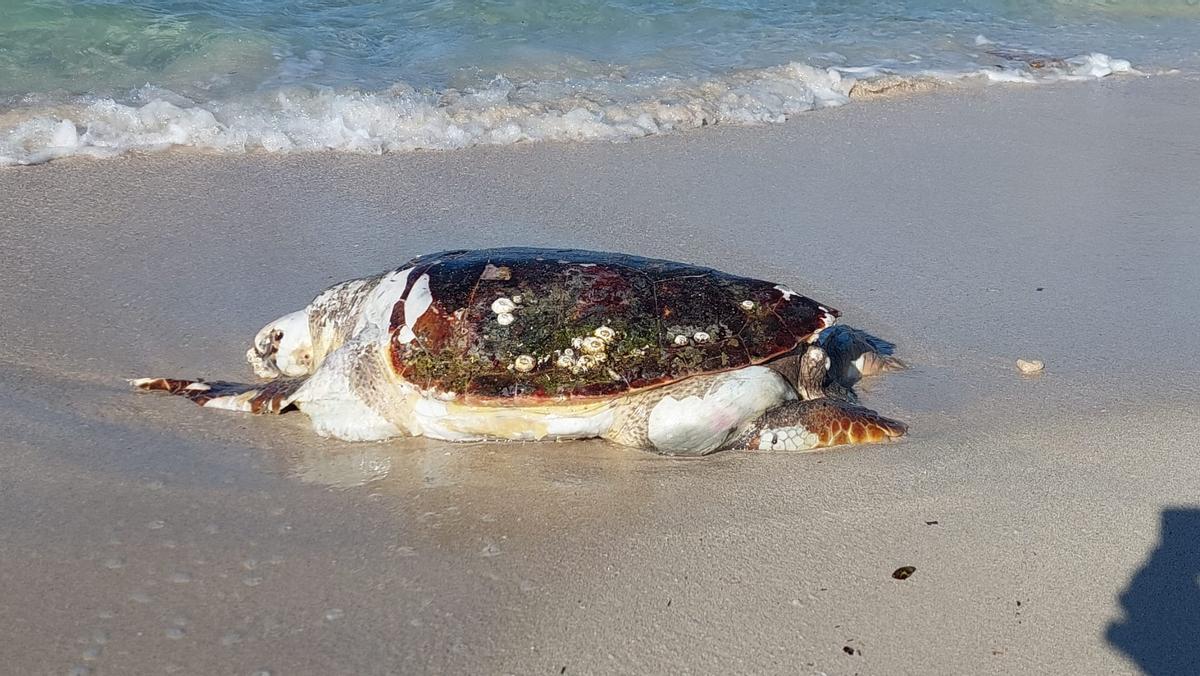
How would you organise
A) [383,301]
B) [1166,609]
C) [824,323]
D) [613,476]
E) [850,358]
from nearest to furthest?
[1166,609]
[613,476]
[824,323]
[383,301]
[850,358]

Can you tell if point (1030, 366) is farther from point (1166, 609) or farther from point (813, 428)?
point (1166, 609)

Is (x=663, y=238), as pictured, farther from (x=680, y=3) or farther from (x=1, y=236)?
(x=680, y=3)

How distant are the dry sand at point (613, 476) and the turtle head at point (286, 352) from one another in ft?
0.41

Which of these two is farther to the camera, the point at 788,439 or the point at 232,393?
the point at 232,393

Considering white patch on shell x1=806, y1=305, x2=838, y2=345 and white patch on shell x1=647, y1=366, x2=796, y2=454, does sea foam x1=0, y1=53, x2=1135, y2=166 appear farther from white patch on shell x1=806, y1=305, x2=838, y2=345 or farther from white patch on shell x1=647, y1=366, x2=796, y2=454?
white patch on shell x1=647, y1=366, x2=796, y2=454

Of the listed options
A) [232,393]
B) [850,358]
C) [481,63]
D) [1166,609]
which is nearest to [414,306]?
[232,393]

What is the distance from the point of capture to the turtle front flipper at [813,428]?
3291 millimetres

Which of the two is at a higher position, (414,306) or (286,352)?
(414,306)

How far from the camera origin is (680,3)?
30.7ft

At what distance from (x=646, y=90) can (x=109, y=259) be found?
13.2 ft

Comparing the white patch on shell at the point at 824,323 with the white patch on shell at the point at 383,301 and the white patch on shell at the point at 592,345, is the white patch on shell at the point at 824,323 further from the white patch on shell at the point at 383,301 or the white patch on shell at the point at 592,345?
the white patch on shell at the point at 383,301

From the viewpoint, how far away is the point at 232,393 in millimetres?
3574

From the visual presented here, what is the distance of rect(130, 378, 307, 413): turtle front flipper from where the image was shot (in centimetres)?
352

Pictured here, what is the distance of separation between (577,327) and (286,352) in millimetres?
1168
